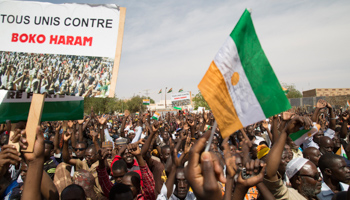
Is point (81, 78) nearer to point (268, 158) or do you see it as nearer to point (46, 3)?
point (46, 3)

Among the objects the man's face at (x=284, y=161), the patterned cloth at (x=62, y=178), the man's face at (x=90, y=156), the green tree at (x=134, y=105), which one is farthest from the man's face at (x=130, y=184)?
the green tree at (x=134, y=105)

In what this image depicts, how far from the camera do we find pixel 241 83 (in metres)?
2.17

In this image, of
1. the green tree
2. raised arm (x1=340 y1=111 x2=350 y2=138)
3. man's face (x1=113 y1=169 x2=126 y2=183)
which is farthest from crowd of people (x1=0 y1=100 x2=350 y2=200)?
the green tree

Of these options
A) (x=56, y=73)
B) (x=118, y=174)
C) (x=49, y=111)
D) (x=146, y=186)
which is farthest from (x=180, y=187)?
(x=49, y=111)

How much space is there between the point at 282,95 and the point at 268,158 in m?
0.63

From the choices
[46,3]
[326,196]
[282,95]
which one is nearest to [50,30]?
[46,3]

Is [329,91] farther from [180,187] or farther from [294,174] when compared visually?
[180,187]

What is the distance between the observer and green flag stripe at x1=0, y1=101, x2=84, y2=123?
312 centimetres

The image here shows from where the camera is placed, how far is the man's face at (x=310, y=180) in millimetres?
2996

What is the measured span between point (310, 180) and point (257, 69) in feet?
6.14

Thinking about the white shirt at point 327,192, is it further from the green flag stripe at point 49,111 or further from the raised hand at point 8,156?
the green flag stripe at point 49,111

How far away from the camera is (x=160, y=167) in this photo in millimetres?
4117

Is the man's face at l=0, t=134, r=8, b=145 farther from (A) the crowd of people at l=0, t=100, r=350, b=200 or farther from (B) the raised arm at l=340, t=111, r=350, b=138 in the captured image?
(B) the raised arm at l=340, t=111, r=350, b=138

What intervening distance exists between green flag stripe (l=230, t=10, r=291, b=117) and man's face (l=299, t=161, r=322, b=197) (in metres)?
1.48
